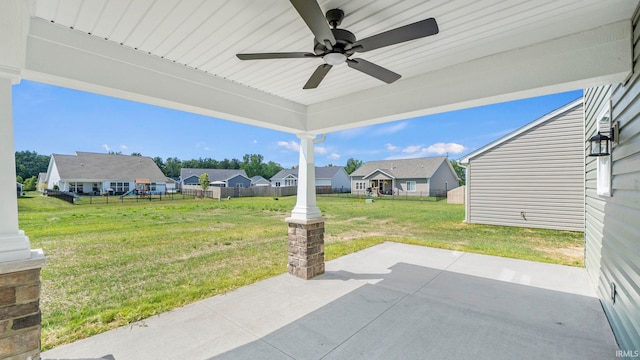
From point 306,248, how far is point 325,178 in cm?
2115

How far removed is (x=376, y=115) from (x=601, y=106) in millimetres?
2517

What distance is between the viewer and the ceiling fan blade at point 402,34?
1.49 m

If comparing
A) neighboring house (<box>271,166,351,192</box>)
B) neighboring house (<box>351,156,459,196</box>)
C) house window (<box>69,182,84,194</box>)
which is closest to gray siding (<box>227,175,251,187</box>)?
neighboring house (<box>271,166,351,192</box>)

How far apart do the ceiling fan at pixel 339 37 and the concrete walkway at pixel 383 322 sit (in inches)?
88.6

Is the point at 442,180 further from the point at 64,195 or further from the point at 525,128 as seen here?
the point at 64,195

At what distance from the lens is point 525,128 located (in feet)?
25.3

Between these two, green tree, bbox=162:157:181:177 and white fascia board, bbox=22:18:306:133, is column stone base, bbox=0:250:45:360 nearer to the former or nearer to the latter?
white fascia board, bbox=22:18:306:133

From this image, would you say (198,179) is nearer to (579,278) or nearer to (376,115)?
(376,115)

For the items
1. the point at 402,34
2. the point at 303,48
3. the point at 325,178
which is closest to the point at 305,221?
the point at 303,48

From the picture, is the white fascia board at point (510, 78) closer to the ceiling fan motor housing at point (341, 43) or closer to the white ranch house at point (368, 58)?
the white ranch house at point (368, 58)

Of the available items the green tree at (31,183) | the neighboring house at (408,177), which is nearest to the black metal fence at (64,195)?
the green tree at (31,183)

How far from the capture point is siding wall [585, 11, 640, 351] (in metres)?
1.81

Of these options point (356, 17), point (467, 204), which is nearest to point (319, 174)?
point (467, 204)

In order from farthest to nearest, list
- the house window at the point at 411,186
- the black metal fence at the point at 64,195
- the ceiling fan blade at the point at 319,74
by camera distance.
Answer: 1. the house window at the point at 411,186
2. the black metal fence at the point at 64,195
3. the ceiling fan blade at the point at 319,74
